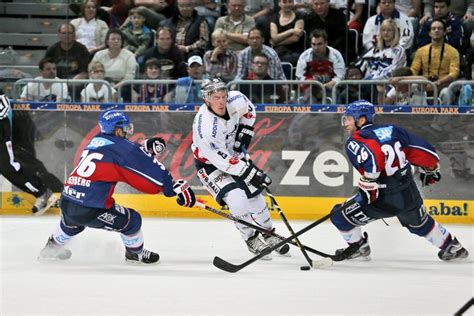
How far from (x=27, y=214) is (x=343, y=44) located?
3.36 metres

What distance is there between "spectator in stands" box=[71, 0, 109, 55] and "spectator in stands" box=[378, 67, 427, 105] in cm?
281

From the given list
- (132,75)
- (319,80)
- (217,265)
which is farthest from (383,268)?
(132,75)

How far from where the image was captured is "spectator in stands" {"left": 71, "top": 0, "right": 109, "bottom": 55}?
399 inches

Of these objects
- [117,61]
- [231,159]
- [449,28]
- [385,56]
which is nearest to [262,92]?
[385,56]

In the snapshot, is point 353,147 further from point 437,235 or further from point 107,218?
point 107,218

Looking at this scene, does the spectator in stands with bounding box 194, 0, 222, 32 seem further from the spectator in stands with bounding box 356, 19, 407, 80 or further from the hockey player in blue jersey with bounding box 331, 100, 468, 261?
the hockey player in blue jersey with bounding box 331, 100, 468, 261

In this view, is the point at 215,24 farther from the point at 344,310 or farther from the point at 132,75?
the point at 344,310

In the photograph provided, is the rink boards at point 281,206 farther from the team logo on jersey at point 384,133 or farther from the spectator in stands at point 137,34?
the team logo on jersey at point 384,133

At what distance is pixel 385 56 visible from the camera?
384 inches

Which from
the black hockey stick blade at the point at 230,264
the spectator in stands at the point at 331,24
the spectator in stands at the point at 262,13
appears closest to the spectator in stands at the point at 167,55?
the spectator in stands at the point at 262,13

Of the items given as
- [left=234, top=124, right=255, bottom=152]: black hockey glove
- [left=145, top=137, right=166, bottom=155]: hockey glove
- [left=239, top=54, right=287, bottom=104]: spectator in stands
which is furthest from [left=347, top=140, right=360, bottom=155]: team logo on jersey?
[left=239, top=54, right=287, bottom=104]: spectator in stands

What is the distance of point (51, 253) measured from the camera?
7332mm

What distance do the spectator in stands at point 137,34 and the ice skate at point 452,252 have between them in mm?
4027

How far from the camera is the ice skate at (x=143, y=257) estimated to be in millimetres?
7242
